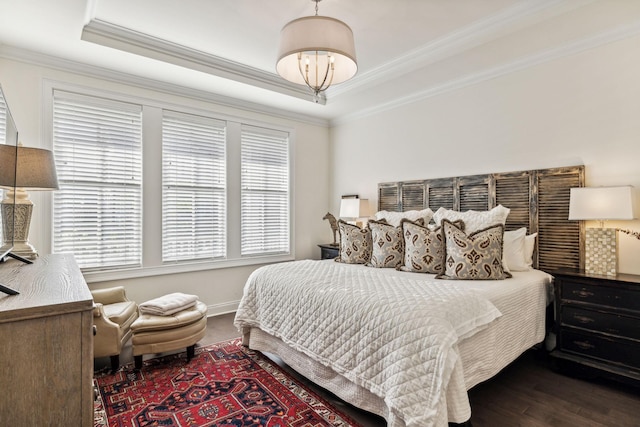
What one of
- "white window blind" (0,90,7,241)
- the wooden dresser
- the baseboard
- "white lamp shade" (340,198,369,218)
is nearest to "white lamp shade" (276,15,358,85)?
"white window blind" (0,90,7,241)

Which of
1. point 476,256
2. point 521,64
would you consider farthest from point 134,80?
point 521,64

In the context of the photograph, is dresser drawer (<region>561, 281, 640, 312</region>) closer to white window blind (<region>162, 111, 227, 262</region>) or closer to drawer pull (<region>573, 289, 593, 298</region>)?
drawer pull (<region>573, 289, 593, 298</region>)

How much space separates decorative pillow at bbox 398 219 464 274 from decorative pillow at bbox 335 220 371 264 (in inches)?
20.0

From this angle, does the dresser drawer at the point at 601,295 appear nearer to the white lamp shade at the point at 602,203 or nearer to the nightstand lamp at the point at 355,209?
the white lamp shade at the point at 602,203

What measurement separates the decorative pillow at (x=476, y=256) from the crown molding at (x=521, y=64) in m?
1.69

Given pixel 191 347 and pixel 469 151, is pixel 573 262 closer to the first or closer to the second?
pixel 469 151

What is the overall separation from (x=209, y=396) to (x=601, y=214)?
10.4 ft

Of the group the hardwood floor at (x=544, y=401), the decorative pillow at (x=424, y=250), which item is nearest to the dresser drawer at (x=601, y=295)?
the hardwood floor at (x=544, y=401)

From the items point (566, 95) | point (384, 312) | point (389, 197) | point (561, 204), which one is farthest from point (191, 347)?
point (566, 95)

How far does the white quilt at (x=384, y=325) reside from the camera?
1609mm

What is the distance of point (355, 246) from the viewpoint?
137 inches

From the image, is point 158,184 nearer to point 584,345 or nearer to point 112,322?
point 112,322

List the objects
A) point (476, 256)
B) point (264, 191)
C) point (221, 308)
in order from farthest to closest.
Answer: point (264, 191) → point (221, 308) → point (476, 256)

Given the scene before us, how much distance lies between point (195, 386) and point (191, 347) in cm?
48
